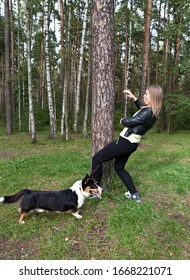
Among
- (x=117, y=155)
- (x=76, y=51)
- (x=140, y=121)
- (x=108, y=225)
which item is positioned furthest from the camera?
(x=76, y=51)

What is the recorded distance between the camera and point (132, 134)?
413 centimetres

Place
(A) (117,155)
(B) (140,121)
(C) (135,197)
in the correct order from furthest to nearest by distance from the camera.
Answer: (C) (135,197), (A) (117,155), (B) (140,121)

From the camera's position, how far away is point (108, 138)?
15.7 ft

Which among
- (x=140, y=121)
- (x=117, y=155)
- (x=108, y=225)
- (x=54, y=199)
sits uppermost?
(x=140, y=121)

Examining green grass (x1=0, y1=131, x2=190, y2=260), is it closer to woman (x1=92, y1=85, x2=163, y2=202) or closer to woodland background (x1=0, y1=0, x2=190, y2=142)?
woman (x1=92, y1=85, x2=163, y2=202)

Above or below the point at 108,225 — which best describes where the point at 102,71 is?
above

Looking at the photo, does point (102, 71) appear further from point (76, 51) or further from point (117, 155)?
point (76, 51)

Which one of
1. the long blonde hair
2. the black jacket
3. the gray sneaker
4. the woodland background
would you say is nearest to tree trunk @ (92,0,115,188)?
the black jacket

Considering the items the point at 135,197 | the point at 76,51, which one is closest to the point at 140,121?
the point at 135,197

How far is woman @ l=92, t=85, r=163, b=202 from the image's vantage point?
4.01 meters

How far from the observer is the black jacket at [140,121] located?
13.1 feet

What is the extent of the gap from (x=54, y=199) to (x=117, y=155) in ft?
4.29
